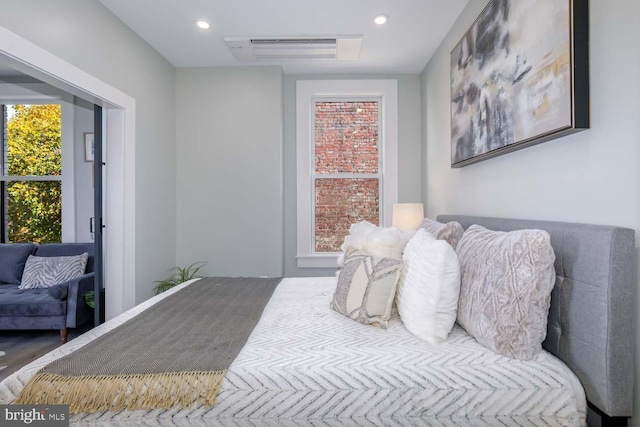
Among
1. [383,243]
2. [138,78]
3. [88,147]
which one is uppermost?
[138,78]

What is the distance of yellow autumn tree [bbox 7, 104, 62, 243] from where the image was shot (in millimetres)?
4141

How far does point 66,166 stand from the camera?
401 cm

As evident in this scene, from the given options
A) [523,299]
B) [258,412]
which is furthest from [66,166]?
[523,299]

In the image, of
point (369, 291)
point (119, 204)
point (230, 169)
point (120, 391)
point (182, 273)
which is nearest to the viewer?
point (120, 391)

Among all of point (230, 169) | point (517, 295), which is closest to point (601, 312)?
point (517, 295)

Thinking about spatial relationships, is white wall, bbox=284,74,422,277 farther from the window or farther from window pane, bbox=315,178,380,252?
the window

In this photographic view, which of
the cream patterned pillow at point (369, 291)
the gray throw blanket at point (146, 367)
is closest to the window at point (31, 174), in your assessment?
the gray throw blanket at point (146, 367)

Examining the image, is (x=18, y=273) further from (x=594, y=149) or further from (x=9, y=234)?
(x=594, y=149)

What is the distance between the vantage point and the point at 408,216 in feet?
9.86

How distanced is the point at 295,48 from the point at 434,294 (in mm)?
2578

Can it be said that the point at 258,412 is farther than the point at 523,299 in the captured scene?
No

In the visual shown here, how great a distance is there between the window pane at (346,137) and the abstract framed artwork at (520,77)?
1.39 metres

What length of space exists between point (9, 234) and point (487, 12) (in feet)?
17.6

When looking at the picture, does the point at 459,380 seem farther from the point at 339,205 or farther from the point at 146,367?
the point at 339,205
